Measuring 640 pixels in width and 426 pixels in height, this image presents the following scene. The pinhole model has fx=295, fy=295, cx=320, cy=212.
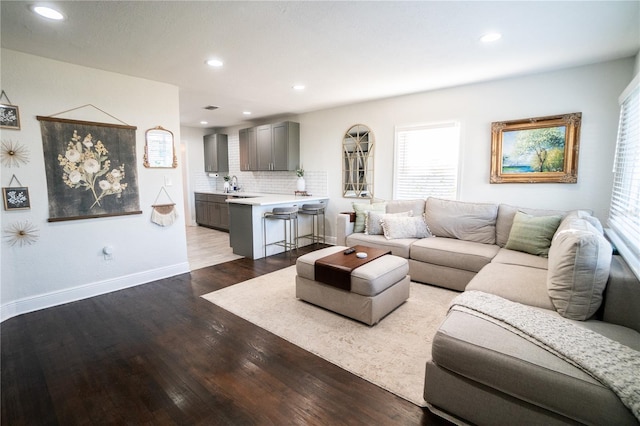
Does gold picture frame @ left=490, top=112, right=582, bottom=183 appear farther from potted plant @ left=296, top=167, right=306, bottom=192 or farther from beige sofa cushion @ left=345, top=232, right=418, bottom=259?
potted plant @ left=296, top=167, right=306, bottom=192

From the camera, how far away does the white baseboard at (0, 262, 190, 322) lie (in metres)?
2.91

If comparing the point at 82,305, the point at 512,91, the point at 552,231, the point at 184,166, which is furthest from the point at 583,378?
the point at 184,166

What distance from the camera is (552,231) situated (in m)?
3.05

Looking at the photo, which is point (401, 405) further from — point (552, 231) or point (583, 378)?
point (552, 231)

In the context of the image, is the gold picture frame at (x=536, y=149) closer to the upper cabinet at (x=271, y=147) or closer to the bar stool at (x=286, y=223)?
the bar stool at (x=286, y=223)

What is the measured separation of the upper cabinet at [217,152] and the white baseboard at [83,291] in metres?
3.98

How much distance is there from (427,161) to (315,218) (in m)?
2.38

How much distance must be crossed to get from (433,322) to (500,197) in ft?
7.08

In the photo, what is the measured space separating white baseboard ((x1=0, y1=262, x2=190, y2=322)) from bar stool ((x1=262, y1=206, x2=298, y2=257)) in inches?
53.9

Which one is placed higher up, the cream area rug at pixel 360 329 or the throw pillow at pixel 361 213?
the throw pillow at pixel 361 213

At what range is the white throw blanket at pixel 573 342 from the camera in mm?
1225

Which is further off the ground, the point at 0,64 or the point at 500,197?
the point at 0,64

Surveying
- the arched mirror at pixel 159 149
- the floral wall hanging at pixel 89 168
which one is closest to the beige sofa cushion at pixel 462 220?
the arched mirror at pixel 159 149

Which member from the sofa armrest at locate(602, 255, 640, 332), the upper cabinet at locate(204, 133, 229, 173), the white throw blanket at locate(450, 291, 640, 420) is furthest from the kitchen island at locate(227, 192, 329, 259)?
the sofa armrest at locate(602, 255, 640, 332)
